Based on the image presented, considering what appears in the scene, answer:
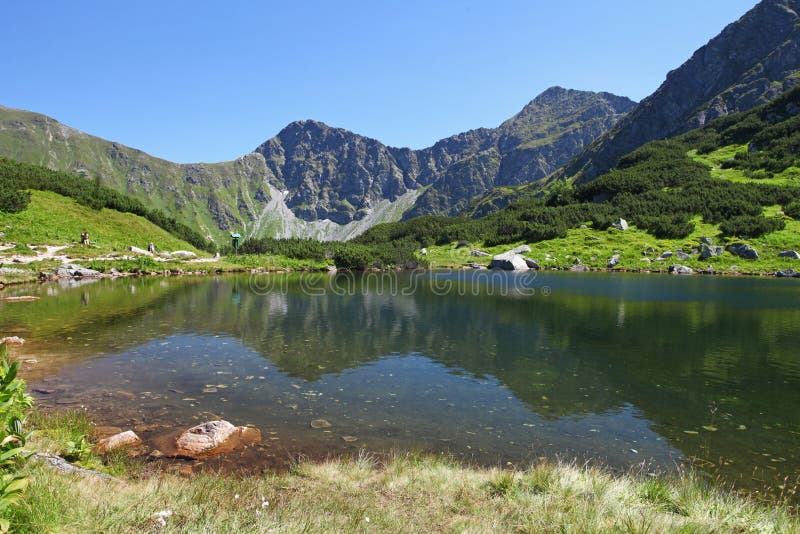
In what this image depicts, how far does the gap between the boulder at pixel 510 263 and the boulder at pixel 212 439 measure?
9525cm

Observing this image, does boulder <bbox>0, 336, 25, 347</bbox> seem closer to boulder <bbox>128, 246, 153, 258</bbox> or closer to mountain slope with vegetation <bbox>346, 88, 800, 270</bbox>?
boulder <bbox>128, 246, 153, 258</bbox>

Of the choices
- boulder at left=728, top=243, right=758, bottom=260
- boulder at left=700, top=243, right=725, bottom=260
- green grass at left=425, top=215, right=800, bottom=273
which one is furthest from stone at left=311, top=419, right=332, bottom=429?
boulder at left=728, top=243, right=758, bottom=260

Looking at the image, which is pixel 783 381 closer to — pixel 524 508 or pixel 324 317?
pixel 524 508

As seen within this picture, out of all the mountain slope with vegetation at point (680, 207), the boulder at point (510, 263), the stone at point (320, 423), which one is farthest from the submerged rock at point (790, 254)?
the stone at point (320, 423)

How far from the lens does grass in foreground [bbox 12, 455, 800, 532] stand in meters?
6.34

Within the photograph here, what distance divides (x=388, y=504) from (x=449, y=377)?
1245cm

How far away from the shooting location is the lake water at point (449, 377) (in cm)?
1340

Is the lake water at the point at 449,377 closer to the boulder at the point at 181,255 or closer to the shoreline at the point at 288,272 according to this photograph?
the shoreline at the point at 288,272

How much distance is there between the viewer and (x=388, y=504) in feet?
26.5

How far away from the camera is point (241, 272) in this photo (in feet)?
285

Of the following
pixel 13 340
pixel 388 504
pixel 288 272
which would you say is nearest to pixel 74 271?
pixel 288 272

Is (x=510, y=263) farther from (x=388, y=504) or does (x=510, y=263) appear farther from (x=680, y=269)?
(x=388, y=504)

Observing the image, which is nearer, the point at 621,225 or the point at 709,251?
the point at 709,251

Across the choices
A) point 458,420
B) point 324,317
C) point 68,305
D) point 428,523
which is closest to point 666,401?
point 458,420
